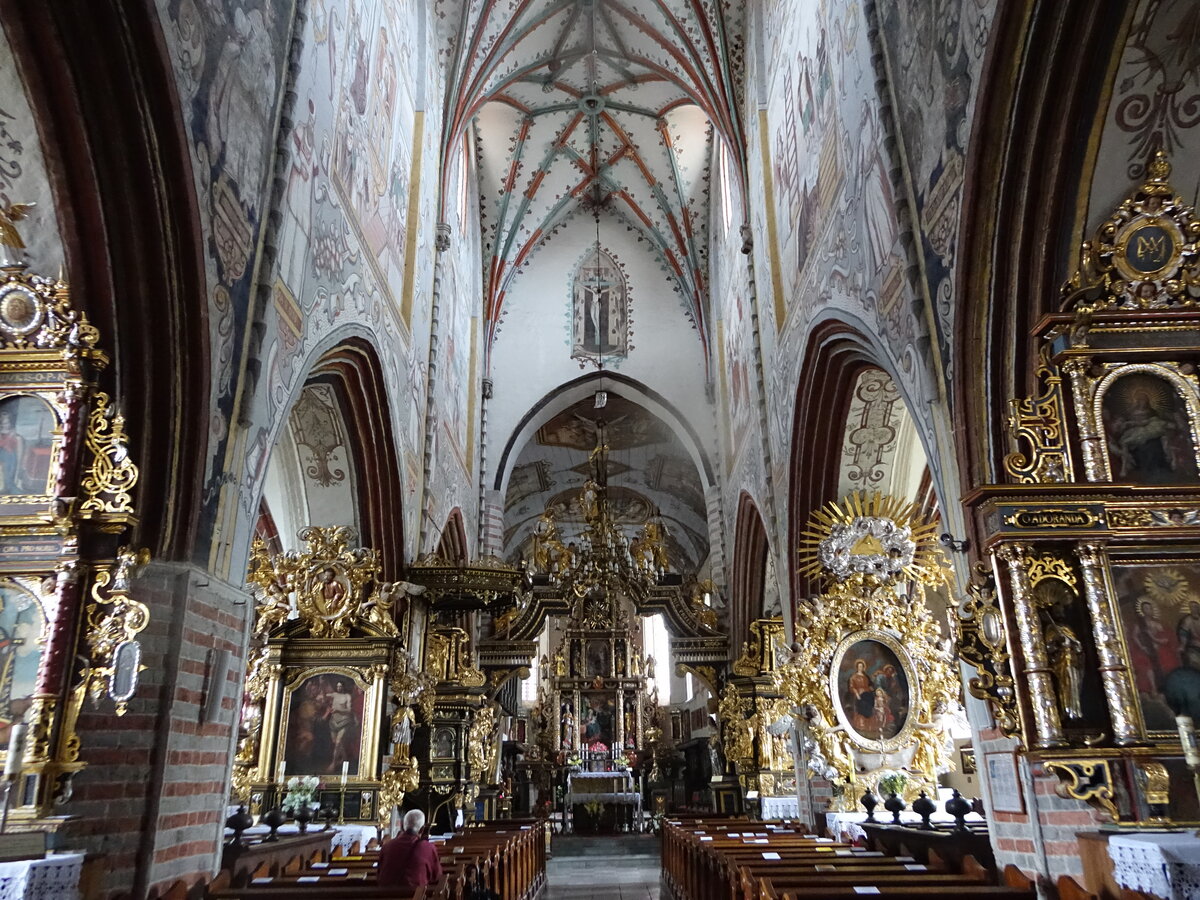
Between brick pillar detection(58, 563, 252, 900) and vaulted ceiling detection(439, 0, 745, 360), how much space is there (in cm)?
1117

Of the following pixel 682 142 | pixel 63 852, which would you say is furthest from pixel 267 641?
pixel 682 142

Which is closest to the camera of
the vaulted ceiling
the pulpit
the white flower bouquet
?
the white flower bouquet

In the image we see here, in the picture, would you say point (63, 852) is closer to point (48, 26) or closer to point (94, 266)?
point (94, 266)

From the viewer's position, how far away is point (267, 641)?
1000cm

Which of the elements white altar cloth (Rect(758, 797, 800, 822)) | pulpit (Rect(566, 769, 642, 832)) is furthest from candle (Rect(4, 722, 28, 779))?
pulpit (Rect(566, 769, 642, 832))

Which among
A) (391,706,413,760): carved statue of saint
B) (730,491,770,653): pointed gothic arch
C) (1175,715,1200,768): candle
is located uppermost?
(730,491,770,653): pointed gothic arch

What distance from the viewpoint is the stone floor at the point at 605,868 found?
36.4 feet

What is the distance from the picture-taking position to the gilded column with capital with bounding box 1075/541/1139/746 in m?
4.68

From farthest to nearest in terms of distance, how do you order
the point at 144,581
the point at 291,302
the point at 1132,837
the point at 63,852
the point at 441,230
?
1. the point at 441,230
2. the point at 291,302
3. the point at 144,581
4. the point at 63,852
5. the point at 1132,837

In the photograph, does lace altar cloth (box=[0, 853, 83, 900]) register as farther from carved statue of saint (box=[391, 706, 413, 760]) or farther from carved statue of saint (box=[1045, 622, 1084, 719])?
carved statue of saint (box=[391, 706, 413, 760])

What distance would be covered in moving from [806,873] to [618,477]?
20963 mm

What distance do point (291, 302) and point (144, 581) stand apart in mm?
3036

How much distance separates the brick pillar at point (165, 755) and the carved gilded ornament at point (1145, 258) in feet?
19.5

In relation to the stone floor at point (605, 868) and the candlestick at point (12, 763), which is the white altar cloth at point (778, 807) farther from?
the candlestick at point (12, 763)
